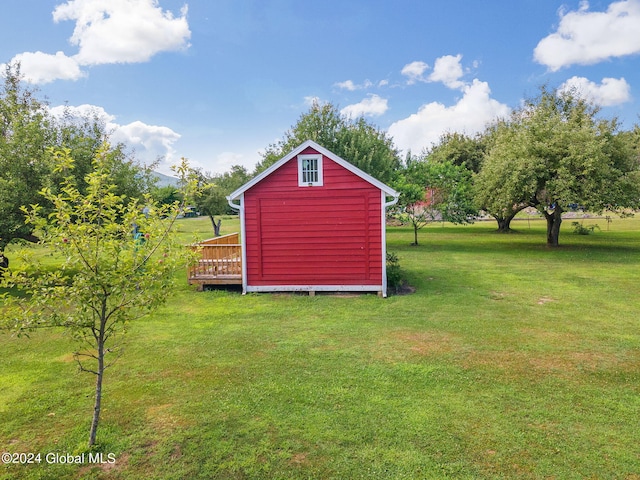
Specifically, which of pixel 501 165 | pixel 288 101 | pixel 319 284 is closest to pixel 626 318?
pixel 319 284

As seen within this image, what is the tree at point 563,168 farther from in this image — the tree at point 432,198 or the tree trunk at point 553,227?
the tree at point 432,198

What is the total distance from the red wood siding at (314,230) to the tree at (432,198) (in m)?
11.1

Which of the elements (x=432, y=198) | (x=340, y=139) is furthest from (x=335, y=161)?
(x=340, y=139)

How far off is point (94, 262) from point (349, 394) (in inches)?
136

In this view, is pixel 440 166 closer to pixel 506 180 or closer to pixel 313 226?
pixel 506 180

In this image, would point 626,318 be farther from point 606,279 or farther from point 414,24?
point 414,24

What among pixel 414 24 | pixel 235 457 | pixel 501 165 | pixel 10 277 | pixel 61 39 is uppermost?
pixel 414 24

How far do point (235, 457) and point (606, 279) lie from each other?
43.8 ft

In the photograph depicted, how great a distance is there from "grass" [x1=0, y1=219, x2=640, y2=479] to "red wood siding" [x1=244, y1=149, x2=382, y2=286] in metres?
1.56

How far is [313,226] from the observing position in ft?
35.9

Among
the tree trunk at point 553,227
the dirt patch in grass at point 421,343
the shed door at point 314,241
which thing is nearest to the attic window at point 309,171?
the shed door at point 314,241

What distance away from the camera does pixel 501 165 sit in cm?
1919

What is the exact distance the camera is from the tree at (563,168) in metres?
17.6

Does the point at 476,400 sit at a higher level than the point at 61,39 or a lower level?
lower
